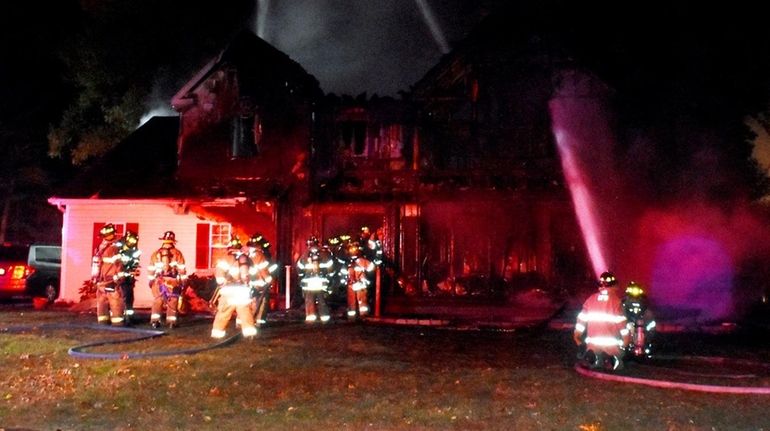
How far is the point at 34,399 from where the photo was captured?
8203 mm

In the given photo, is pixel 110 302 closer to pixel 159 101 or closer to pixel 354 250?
pixel 354 250

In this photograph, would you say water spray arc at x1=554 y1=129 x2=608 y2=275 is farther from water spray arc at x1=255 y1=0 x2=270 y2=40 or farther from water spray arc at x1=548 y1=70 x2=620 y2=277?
water spray arc at x1=255 y1=0 x2=270 y2=40

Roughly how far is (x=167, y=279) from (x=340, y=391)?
685 cm

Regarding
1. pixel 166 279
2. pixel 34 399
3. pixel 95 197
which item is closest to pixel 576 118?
pixel 166 279

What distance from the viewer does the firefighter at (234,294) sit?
13.0 metres

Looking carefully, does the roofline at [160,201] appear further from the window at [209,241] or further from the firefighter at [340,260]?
the firefighter at [340,260]

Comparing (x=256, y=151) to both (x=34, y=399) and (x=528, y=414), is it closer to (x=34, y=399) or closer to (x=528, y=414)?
(x=34, y=399)

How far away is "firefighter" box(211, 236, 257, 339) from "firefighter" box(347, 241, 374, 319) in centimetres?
344

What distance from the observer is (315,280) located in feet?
52.9

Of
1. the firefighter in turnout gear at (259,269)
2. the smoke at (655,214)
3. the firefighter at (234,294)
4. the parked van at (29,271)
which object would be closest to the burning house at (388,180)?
the smoke at (655,214)

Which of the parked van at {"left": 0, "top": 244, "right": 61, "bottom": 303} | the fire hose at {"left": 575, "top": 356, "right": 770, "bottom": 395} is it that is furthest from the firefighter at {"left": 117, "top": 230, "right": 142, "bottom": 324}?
the fire hose at {"left": 575, "top": 356, "right": 770, "bottom": 395}

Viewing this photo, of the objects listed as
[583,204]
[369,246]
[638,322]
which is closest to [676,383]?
[638,322]

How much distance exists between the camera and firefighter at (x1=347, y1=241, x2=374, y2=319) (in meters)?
16.5

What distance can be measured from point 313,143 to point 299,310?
4.62 m
